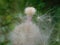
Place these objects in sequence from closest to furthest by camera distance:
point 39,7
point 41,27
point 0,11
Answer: point 41,27 < point 0,11 < point 39,7

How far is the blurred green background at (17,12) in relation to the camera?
2.90 m

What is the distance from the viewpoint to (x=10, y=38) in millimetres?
2795

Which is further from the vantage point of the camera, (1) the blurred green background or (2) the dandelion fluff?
(1) the blurred green background

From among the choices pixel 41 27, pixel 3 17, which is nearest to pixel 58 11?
pixel 41 27

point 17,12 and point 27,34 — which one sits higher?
point 17,12

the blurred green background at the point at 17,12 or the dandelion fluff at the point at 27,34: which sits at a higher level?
the blurred green background at the point at 17,12

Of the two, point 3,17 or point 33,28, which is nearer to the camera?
point 33,28

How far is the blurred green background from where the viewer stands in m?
2.90

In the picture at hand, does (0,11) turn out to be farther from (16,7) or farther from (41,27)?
(41,27)

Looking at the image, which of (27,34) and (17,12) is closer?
(27,34)

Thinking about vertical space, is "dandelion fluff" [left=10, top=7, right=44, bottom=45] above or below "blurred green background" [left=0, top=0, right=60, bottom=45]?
below

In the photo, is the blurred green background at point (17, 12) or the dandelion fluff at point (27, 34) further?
the blurred green background at point (17, 12)

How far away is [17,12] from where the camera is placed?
327 centimetres

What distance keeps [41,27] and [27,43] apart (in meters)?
0.31
